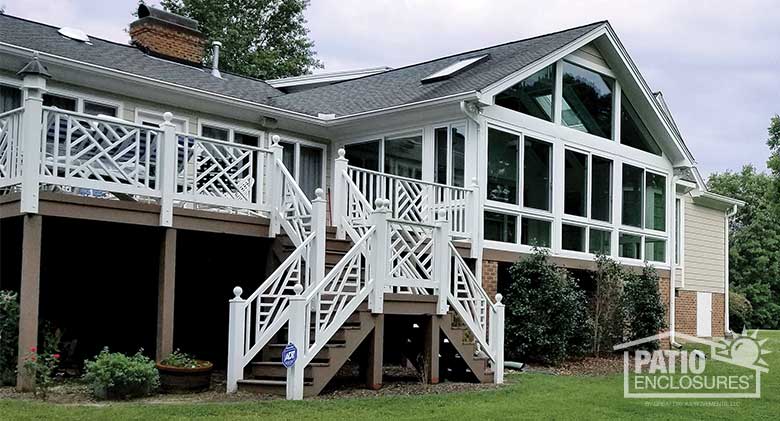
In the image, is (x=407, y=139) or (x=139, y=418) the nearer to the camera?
(x=139, y=418)

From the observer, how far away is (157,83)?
1271cm

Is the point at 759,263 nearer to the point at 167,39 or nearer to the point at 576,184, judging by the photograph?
the point at 576,184

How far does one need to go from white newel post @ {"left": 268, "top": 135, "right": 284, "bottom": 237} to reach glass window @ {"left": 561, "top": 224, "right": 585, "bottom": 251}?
5679 mm

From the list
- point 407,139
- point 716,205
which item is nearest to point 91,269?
point 407,139

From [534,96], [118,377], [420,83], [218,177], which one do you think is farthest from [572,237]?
[118,377]

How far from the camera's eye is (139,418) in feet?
24.8

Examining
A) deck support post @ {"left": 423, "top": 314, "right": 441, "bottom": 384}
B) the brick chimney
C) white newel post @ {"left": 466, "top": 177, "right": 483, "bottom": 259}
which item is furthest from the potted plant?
the brick chimney

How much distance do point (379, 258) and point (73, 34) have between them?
7.55 metres

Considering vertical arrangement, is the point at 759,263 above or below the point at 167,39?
below

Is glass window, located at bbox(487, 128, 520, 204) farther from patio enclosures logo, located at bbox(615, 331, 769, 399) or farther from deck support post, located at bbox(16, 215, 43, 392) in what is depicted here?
deck support post, located at bbox(16, 215, 43, 392)

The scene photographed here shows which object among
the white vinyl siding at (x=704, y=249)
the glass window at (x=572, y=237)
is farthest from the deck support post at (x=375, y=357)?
the white vinyl siding at (x=704, y=249)

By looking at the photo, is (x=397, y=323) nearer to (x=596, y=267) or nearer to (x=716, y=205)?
(x=596, y=267)

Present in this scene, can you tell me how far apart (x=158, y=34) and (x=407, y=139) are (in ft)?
17.4

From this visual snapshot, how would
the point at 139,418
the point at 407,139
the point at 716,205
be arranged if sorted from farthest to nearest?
the point at 716,205, the point at 407,139, the point at 139,418
